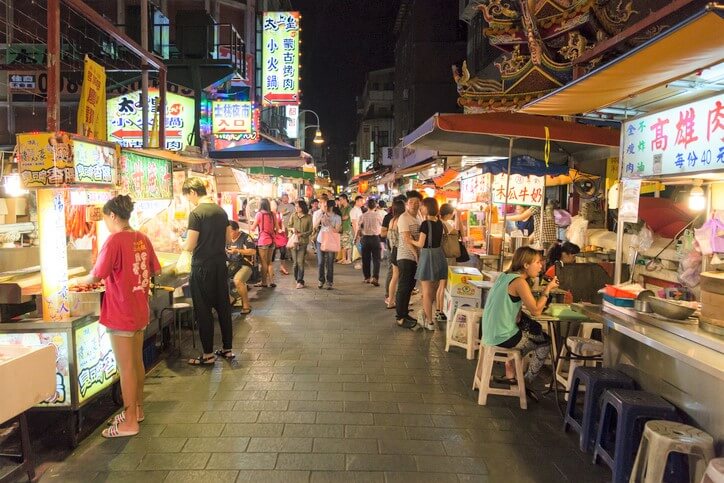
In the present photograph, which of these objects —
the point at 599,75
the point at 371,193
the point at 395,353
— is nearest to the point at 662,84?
the point at 599,75

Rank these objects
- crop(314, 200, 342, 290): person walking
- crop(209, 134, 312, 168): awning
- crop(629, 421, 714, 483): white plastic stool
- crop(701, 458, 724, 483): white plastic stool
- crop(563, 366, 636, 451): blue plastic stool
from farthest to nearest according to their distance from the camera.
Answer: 1. crop(314, 200, 342, 290): person walking
2. crop(209, 134, 312, 168): awning
3. crop(563, 366, 636, 451): blue plastic stool
4. crop(629, 421, 714, 483): white plastic stool
5. crop(701, 458, 724, 483): white plastic stool

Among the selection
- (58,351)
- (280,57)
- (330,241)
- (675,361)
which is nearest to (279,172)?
(280,57)

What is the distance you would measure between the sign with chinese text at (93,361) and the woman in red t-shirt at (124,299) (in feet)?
0.96

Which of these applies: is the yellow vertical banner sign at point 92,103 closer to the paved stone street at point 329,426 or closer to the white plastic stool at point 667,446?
the paved stone street at point 329,426

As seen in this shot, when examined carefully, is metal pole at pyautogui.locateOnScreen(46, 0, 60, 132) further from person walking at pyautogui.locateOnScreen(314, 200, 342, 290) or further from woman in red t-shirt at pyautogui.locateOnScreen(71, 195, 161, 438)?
person walking at pyautogui.locateOnScreen(314, 200, 342, 290)

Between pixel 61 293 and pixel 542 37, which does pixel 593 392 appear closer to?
pixel 61 293

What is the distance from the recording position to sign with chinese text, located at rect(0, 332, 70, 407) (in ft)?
14.1

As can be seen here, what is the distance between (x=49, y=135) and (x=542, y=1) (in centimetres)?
715

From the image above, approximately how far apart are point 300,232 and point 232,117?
340cm

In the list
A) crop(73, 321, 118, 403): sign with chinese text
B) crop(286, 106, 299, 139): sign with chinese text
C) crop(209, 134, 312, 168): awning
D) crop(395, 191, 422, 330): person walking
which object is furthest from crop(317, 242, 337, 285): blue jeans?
crop(286, 106, 299, 139): sign with chinese text

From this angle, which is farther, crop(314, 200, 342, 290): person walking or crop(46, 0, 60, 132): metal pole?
crop(314, 200, 342, 290): person walking

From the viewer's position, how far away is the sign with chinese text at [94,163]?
4.34m

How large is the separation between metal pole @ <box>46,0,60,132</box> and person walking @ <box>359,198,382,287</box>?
8.50 m

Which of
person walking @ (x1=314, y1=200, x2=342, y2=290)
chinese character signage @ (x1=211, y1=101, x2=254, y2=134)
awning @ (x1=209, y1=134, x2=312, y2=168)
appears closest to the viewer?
awning @ (x1=209, y1=134, x2=312, y2=168)
